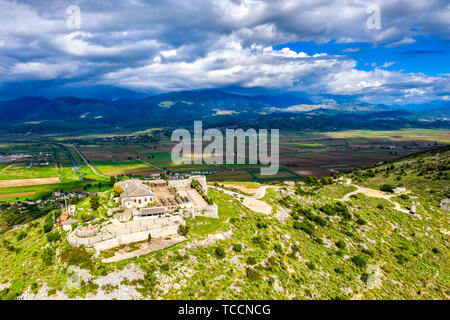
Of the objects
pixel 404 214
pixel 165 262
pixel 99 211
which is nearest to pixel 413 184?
pixel 404 214

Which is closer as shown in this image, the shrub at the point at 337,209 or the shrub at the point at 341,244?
the shrub at the point at 341,244

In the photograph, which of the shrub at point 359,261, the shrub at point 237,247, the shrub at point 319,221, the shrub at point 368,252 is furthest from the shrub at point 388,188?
the shrub at point 237,247

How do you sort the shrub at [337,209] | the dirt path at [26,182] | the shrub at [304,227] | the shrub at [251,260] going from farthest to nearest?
the dirt path at [26,182] → the shrub at [337,209] → the shrub at [304,227] → the shrub at [251,260]

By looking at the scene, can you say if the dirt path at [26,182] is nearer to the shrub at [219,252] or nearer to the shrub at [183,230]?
the shrub at [183,230]

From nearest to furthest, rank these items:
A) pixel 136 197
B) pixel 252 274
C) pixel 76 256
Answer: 1. pixel 76 256
2. pixel 252 274
3. pixel 136 197

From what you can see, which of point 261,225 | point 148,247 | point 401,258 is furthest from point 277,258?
point 401,258

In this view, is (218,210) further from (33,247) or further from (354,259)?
(33,247)

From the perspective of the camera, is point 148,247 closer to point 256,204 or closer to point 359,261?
point 256,204

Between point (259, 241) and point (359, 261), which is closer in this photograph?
point (259, 241)

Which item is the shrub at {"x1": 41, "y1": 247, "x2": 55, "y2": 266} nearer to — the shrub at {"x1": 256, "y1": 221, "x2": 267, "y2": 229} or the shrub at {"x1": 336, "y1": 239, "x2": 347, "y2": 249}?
the shrub at {"x1": 256, "y1": 221, "x2": 267, "y2": 229}
